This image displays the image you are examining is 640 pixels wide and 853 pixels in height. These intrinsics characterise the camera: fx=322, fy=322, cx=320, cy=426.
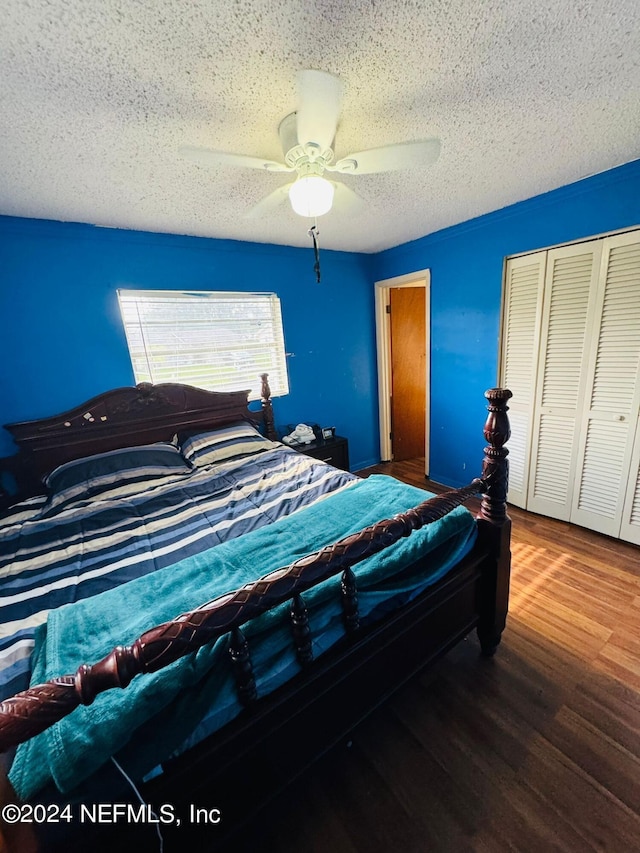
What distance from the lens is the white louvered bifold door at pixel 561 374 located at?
2.16 metres

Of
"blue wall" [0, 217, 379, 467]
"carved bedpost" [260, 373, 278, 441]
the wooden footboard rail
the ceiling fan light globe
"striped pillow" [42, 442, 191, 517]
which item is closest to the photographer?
the wooden footboard rail

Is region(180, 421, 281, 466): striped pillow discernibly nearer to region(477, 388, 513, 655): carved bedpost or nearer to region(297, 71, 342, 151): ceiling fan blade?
region(477, 388, 513, 655): carved bedpost

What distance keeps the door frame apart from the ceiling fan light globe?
2037mm

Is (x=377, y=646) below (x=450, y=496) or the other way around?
below

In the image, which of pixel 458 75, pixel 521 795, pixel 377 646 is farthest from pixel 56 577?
pixel 458 75

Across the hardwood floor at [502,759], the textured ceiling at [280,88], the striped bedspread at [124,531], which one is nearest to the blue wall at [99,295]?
the textured ceiling at [280,88]

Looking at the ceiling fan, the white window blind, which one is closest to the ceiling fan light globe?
the ceiling fan

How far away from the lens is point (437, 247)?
2.91m

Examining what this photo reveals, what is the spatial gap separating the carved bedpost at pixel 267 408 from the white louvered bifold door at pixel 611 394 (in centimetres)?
241

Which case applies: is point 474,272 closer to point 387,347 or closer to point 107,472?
point 387,347

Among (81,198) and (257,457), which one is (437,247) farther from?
(81,198)

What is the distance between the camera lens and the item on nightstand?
2989mm

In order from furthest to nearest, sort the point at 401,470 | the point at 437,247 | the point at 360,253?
the point at 401,470 < the point at 360,253 < the point at 437,247

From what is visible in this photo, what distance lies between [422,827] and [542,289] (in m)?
2.91
